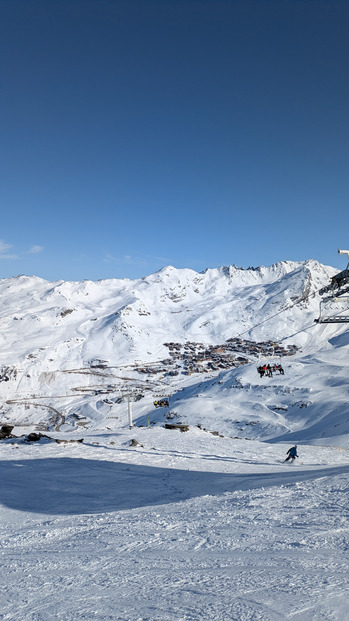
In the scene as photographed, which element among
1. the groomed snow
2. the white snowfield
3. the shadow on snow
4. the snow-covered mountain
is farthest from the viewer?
the snow-covered mountain

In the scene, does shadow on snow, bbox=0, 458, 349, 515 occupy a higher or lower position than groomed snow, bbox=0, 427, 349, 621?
lower

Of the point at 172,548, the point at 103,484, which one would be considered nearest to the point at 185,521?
the point at 172,548

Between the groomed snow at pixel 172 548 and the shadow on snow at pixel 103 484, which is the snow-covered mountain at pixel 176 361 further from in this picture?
the groomed snow at pixel 172 548

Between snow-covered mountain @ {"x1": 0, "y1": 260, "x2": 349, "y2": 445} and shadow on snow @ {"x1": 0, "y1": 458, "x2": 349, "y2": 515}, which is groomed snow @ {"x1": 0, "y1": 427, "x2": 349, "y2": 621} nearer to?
shadow on snow @ {"x1": 0, "y1": 458, "x2": 349, "y2": 515}

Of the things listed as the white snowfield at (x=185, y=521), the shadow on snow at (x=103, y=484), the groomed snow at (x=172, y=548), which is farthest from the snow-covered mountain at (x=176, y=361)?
the groomed snow at (x=172, y=548)

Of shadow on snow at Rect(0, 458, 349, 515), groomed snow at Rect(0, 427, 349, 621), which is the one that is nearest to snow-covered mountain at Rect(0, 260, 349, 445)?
shadow on snow at Rect(0, 458, 349, 515)

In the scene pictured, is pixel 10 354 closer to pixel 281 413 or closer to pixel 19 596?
pixel 281 413

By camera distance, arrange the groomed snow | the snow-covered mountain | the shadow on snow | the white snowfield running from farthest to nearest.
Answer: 1. the snow-covered mountain
2. the shadow on snow
3. the white snowfield
4. the groomed snow

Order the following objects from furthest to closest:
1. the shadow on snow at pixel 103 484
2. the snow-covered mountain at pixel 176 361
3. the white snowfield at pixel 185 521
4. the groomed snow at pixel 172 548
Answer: the snow-covered mountain at pixel 176 361, the shadow on snow at pixel 103 484, the white snowfield at pixel 185 521, the groomed snow at pixel 172 548
